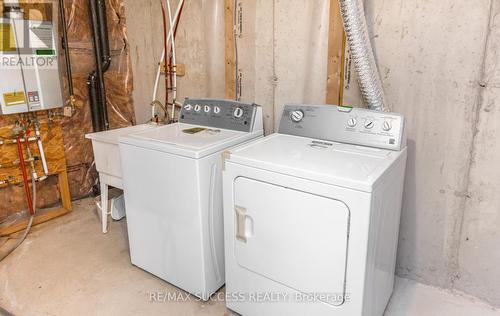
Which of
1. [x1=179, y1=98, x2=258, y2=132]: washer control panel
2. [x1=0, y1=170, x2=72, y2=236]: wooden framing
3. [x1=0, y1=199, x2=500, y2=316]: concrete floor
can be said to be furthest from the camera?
[x1=0, y1=170, x2=72, y2=236]: wooden framing

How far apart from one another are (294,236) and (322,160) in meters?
0.35

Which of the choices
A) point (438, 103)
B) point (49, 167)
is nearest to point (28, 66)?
point (49, 167)

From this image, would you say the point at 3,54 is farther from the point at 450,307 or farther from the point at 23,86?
the point at 450,307

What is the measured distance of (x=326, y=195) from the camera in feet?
4.42

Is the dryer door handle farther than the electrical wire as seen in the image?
No

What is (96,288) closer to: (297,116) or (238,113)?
(238,113)

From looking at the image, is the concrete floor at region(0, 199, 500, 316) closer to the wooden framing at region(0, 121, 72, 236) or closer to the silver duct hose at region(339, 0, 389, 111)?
the wooden framing at region(0, 121, 72, 236)

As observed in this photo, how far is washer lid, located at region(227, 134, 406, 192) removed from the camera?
1.32 metres

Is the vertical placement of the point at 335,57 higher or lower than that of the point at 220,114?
higher

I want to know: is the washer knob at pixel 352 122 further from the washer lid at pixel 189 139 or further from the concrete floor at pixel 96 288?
the concrete floor at pixel 96 288

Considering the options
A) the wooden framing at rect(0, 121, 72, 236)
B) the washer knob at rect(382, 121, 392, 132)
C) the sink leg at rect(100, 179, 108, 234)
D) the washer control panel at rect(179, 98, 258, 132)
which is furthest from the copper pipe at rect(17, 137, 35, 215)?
the washer knob at rect(382, 121, 392, 132)

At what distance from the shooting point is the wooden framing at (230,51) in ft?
7.68

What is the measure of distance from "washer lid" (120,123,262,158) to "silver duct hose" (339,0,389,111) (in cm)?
69

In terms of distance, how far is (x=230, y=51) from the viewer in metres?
2.41
